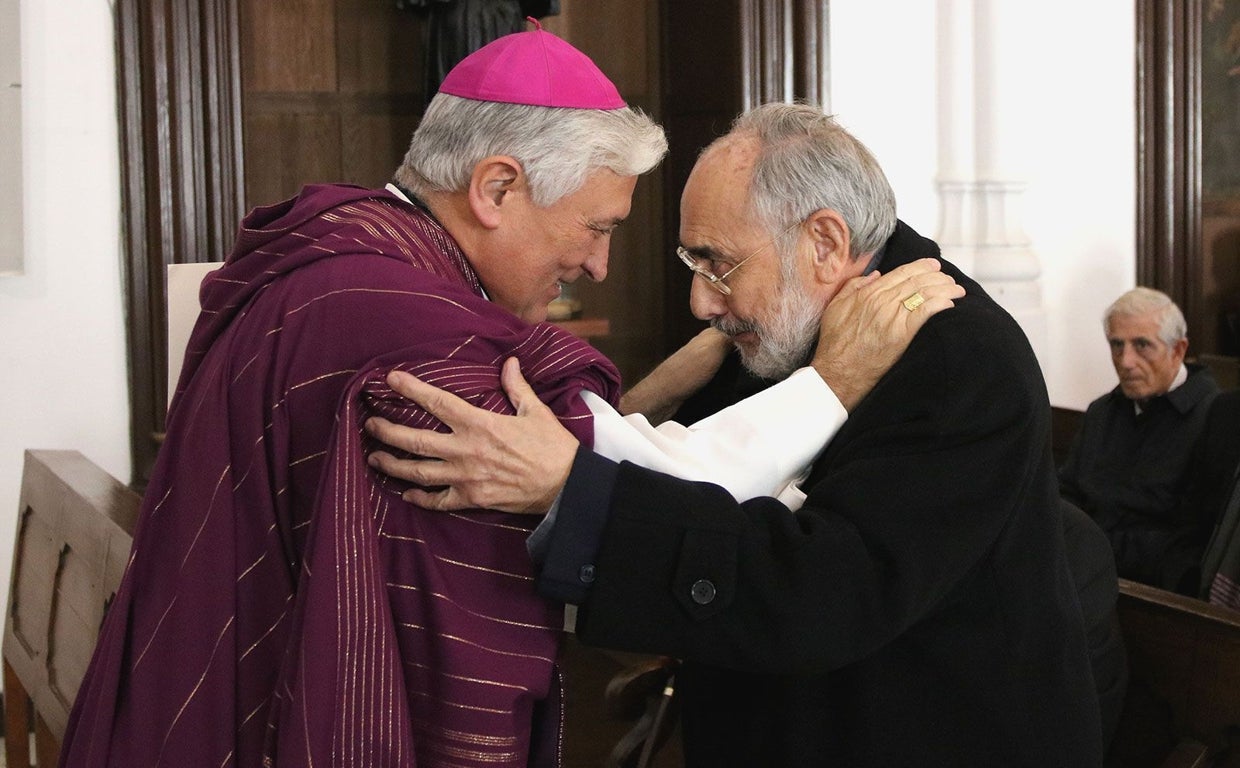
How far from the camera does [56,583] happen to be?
131 inches

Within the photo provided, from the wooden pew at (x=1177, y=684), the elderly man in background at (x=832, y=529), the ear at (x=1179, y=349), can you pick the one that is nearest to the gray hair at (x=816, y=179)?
the elderly man in background at (x=832, y=529)

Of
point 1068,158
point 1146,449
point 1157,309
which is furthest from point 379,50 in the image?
point 1146,449

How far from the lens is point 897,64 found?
226 inches

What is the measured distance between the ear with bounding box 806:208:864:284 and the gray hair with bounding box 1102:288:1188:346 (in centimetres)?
349

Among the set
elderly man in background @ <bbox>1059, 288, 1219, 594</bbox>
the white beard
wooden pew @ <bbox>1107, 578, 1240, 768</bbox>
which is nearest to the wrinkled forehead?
the white beard

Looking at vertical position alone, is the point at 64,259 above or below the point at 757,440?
above

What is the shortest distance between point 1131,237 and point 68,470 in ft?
15.2

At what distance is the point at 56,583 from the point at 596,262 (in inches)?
72.2

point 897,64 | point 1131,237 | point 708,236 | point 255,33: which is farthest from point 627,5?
point 708,236

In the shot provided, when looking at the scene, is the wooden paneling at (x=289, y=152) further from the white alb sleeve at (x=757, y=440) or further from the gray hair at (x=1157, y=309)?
the white alb sleeve at (x=757, y=440)

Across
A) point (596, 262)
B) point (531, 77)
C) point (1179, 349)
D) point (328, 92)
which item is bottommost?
point (1179, 349)

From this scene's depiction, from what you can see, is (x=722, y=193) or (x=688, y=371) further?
(x=688, y=371)

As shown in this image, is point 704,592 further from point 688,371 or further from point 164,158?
point 164,158

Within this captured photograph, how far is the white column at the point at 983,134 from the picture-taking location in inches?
229
